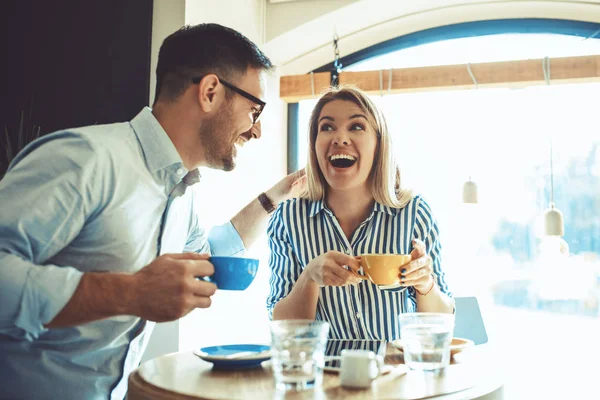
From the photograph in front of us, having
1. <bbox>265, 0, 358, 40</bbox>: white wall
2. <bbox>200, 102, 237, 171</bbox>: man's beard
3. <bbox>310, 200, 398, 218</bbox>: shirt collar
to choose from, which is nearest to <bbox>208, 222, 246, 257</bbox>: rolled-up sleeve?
<bbox>310, 200, 398, 218</bbox>: shirt collar

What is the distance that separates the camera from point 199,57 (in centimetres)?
163

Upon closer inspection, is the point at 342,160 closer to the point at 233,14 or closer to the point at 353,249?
the point at 353,249

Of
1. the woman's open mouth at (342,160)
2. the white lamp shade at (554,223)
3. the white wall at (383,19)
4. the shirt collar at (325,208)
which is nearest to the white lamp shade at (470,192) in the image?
the white lamp shade at (554,223)

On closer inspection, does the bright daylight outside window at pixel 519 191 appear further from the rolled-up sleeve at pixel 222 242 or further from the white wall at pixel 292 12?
the rolled-up sleeve at pixel 222 242

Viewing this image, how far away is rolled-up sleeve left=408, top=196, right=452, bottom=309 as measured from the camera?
6.44 feet

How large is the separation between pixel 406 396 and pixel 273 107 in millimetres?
2768

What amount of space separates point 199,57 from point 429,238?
1016mm

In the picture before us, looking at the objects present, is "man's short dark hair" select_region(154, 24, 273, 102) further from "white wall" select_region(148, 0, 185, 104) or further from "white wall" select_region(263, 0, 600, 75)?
"white wall" select_region(263, 0, 600, 75)

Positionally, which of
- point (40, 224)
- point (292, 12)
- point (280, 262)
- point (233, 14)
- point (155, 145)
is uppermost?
point (292, 12)

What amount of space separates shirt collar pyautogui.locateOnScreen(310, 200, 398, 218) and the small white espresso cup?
101 cm

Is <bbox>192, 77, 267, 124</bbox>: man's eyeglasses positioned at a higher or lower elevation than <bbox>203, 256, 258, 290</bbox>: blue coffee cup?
higher

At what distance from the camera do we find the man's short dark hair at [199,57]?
1612mm

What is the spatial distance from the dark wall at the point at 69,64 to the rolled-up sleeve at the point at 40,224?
143cm

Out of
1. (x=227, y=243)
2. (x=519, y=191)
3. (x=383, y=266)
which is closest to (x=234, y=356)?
(x=383, y=266)
